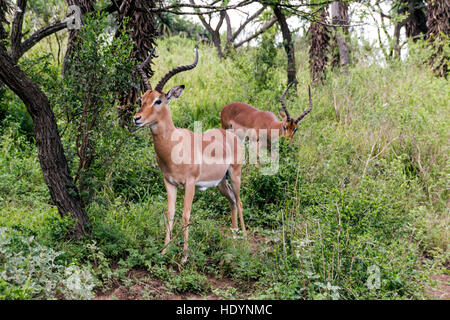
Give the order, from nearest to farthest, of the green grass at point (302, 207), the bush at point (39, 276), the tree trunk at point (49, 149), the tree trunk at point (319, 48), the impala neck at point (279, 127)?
1. the bush at point (39, 276)
2. the green grass at point (302, 207)
3. the tree trunk at point (49, 149)
4. the impala neck at point (279, 127)
5. the tree trunk at point (319, 48)

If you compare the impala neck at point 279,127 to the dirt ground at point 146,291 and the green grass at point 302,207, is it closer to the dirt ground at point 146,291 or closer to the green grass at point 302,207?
the green grass at point 302,207

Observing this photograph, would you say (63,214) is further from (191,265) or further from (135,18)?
(135,18)

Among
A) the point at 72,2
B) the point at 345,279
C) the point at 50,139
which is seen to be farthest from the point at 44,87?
the point at 345,279

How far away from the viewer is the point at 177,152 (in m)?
4.98

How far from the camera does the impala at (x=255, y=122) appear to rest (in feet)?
27.5

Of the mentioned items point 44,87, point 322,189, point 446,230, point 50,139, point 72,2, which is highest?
point 72,2

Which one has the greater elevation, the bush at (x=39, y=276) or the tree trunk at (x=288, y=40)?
the tree trunk at (x=288, y=40)

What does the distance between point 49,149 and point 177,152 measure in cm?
130

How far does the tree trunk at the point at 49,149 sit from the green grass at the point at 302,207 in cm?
24

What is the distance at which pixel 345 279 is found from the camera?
3934 mm

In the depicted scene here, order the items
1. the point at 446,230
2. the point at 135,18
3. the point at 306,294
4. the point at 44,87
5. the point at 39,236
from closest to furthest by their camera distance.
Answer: the point at 306,294
the point at 39,236
the point at 44,87
the point at 446,230
the point at 135,18

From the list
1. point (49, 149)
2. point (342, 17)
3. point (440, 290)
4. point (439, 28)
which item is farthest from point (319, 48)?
point (49, 149)

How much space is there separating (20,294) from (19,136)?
210 inches

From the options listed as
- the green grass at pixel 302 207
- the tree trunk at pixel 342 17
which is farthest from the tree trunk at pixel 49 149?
the tree trunk at pixel 342 17
